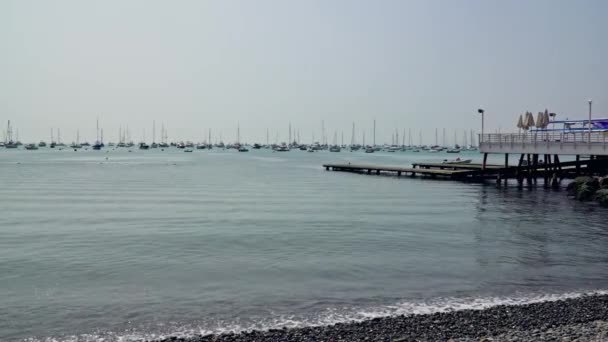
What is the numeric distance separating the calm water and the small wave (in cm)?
5

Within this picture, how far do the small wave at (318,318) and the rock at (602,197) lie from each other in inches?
948

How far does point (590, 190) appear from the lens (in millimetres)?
38781

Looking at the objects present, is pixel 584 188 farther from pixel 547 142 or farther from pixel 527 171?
pixel 527 171

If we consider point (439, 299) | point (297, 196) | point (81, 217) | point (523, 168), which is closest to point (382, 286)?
point (439, 299)

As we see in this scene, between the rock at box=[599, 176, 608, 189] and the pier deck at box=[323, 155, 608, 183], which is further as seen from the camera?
the pier deck at box=[323, 155, 608, 183]

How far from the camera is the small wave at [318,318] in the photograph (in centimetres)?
1125

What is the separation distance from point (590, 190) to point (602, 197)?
2.58 metres

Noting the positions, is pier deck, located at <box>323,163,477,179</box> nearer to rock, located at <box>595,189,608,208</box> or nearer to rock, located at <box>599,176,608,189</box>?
rock, located at <box>599,176,608,189</box>

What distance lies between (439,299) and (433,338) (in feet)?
11.5

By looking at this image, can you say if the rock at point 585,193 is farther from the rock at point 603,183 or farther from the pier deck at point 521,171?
the pier deck at point 521,171

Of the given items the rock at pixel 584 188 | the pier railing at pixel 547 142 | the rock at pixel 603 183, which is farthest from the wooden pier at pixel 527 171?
the rock at pixel 603 183

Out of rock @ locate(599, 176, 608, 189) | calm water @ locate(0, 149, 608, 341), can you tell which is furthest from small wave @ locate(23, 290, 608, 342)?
rock @ locate(599, 176, 608, 189)

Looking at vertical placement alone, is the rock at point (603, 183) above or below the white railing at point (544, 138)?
below

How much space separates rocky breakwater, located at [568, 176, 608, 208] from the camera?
36438mm
